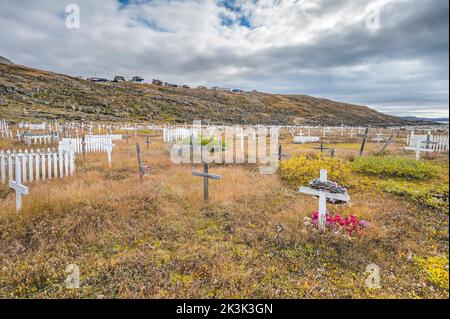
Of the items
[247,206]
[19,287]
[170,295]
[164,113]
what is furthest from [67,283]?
[164,113]

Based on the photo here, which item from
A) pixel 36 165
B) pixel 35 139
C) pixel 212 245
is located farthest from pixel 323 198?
pixel 35 139

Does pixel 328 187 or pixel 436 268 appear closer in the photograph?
pixel 436 268

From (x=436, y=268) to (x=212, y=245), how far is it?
3808 mm

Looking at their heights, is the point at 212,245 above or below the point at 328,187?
below

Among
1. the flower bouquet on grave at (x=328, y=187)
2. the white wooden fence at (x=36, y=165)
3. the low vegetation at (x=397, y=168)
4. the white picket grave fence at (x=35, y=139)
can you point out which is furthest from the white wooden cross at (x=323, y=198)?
the white picket grave fence at (x=35, y=139)

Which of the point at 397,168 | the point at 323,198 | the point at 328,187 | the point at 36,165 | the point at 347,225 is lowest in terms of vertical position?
the point at 347,225

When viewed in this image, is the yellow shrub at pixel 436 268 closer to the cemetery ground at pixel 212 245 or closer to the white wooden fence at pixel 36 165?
the cemetery ground at pixel 212 245

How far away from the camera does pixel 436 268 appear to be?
3.99 metres

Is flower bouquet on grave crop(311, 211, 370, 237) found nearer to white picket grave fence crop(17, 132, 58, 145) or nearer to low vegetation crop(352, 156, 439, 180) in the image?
low vegetation crop(352, 156, 439, 180)

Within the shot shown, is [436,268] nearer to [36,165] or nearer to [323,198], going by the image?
[323,198]

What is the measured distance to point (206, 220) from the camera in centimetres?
587

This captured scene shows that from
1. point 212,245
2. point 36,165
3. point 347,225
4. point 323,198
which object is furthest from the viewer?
point 36,165

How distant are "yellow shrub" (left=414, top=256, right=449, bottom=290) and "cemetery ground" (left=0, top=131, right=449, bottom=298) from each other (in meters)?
0.02
